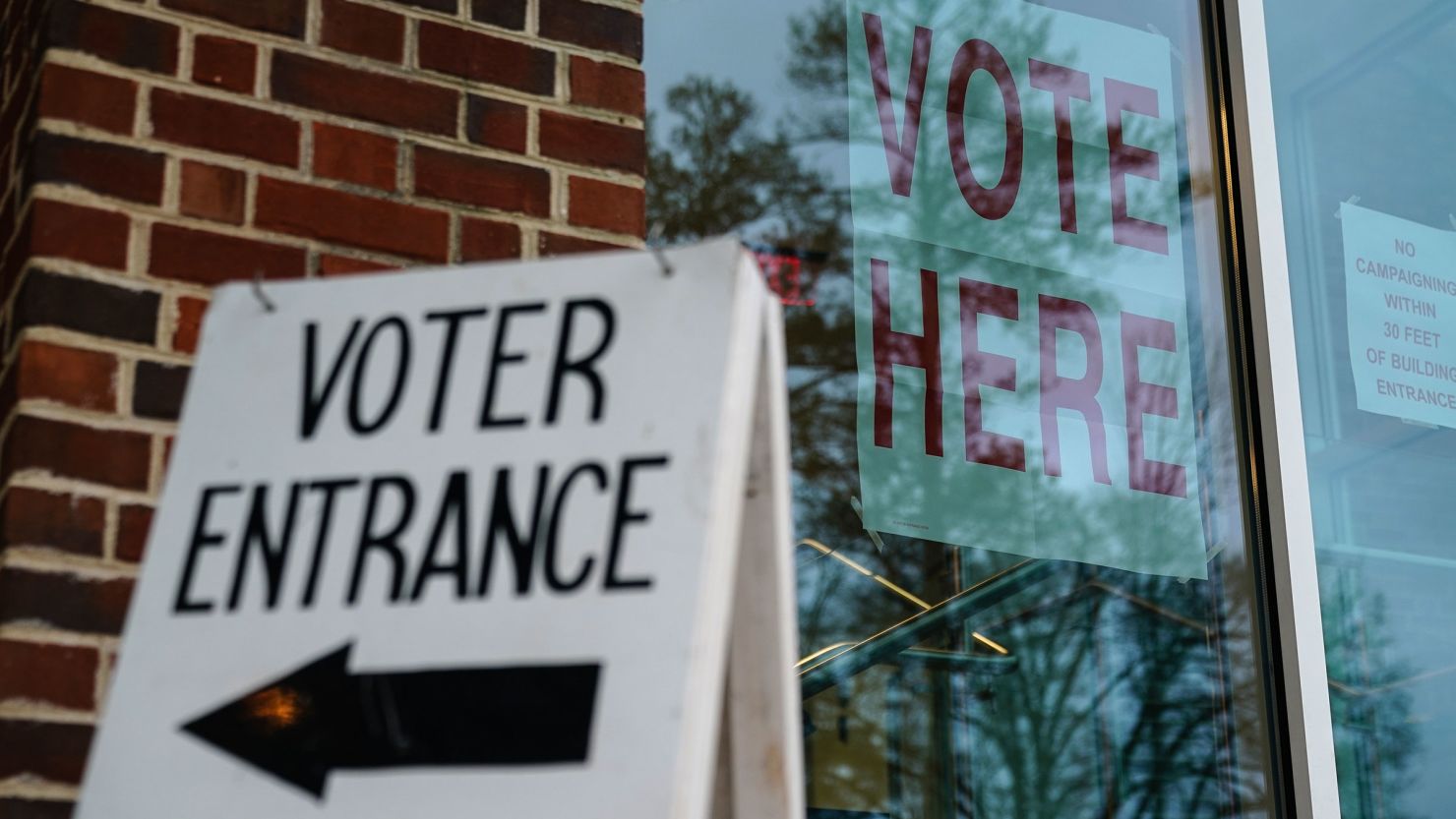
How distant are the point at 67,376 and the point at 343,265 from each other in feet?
1.25

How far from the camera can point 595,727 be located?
1.38 metres

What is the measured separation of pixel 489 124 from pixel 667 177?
1.79 feet

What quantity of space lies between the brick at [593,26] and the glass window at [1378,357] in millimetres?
1509

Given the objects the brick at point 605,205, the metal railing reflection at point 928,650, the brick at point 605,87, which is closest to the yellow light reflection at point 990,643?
the metal railing reflection at point 928,650

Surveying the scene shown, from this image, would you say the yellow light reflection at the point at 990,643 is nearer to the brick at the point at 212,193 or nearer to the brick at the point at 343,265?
the brick at the point at 343,265

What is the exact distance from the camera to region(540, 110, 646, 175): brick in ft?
8.02

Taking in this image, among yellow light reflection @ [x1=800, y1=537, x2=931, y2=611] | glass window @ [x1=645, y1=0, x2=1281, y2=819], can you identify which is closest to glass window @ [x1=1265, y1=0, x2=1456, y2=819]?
glass window @ [x1=645, y1=0, x2=1281, y2=819]

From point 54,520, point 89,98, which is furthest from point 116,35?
point 54,520

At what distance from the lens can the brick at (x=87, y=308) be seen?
6.76ft

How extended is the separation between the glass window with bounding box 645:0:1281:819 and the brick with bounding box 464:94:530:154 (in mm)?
484

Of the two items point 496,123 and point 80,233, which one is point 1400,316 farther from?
point 80,233

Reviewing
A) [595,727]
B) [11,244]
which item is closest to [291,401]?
[595,727]

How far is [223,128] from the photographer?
223cm

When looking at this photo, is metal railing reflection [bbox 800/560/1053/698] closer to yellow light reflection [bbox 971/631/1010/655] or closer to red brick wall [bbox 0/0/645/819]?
yellow light reflection [bbox 971/631/1010/655]
